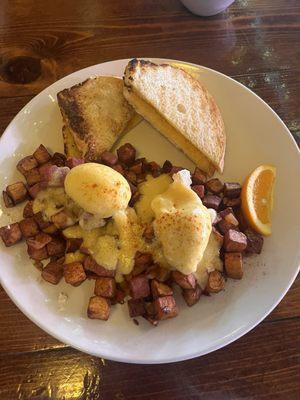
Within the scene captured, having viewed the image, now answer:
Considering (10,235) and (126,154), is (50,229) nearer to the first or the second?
(10,235)

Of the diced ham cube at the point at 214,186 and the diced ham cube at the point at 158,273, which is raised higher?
the diced ham cube at the point at 214,186

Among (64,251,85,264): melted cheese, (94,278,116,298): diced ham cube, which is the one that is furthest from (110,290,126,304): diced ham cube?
(64,251,85,264): melted cheese

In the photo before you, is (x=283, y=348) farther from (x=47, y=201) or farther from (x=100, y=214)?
(x=47, y=201)

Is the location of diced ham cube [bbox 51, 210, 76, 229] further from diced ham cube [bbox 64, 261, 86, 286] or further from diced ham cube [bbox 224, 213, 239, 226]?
diced ham cube [bbox 224, 213, 239, 226]

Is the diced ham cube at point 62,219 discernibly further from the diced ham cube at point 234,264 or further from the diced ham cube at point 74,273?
the diced ham cube at point 234,264

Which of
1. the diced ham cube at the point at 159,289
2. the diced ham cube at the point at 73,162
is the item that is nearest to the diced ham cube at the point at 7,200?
the diced ham cube at the point at 73,162

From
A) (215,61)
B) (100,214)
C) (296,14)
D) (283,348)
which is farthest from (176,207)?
(296,14)

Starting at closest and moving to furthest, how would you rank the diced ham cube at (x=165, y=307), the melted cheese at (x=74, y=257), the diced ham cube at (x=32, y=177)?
the diced ham cube at (x=165, y=307) → the melted cheese at (x=74, y=257) → the diced ham cube at (x=32, y=177)

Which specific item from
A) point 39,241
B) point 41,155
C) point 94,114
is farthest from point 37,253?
point 94,114
